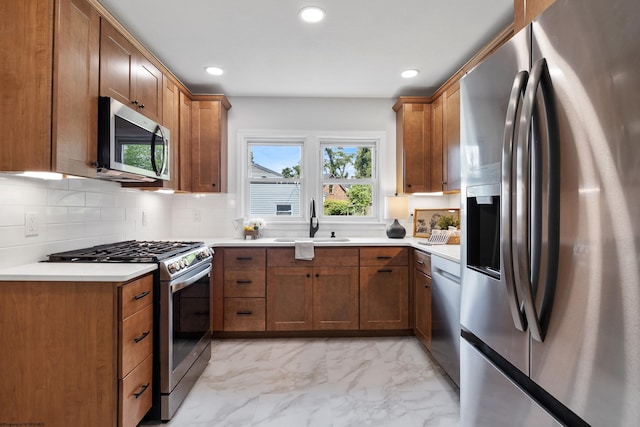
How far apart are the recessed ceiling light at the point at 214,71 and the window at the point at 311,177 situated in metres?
0.83

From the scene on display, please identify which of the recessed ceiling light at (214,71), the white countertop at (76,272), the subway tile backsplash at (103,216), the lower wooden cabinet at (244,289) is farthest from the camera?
the lower wooden cabinet at (244,289)

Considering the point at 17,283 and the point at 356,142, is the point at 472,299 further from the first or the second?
the point at 356,142

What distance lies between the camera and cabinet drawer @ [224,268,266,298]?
10.1ft


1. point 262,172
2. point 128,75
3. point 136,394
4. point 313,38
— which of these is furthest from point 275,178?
point 136,394

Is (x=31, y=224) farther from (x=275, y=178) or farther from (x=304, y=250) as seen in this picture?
(x=275, y=178)

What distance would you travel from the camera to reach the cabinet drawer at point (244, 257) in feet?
10.1

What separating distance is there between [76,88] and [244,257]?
1801mm

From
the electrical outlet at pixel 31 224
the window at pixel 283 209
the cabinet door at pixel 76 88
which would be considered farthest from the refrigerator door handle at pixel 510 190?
the window at pixel 283 209

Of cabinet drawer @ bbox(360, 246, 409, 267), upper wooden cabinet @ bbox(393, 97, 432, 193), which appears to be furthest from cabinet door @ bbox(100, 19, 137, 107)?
upper wooden cabinet @ bbox(393, 97, 432, 193)

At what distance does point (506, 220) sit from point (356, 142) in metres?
2.89

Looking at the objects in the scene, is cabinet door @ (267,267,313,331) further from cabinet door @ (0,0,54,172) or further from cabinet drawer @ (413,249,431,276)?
cabinet door @ (0,0,54,172)

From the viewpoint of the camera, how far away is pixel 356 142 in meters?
3.78

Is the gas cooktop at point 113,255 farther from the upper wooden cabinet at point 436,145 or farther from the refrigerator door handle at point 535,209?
the upper wooden cabinet at point 436,145

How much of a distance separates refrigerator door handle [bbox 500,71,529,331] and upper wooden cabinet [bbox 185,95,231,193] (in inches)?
113
